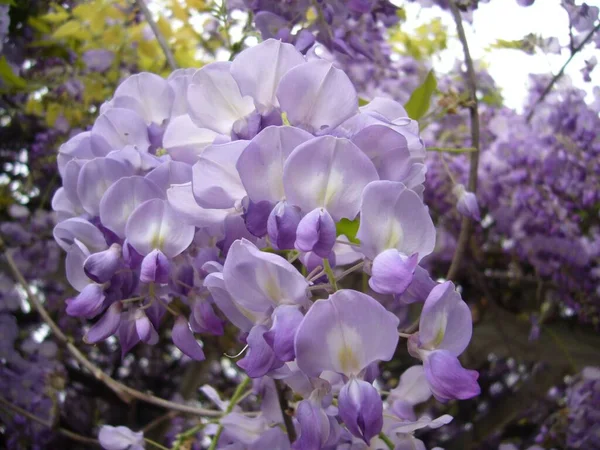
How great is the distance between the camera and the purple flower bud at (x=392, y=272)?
504 millimetres

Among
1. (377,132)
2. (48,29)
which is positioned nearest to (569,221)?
(377,132)

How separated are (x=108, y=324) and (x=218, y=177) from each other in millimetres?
211

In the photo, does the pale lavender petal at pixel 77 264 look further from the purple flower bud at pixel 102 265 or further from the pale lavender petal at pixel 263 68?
the pale lavender petal at pixel 263 68

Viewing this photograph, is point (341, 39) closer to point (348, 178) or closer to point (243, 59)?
point (243, 59)

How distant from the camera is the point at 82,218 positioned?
680 millimetres

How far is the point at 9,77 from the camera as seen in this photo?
150cm

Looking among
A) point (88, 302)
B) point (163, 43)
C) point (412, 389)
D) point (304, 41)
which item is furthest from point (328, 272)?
point (163, 43)

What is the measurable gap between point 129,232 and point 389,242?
254mm

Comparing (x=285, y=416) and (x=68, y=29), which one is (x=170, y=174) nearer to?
(x=285, y=416)

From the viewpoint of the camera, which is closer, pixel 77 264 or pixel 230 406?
pixel 77 264

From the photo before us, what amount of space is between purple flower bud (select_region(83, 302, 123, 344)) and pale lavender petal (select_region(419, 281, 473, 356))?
32 cm

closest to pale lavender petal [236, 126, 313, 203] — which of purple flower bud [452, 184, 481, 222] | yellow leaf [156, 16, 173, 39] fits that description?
purple flower bud [452, 184, 481, 222]

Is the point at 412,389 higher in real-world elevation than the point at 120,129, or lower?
lower

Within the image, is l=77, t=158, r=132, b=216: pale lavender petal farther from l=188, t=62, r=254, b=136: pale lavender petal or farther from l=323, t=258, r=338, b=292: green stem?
l=323, t=258, r=338, b=292: green stem
